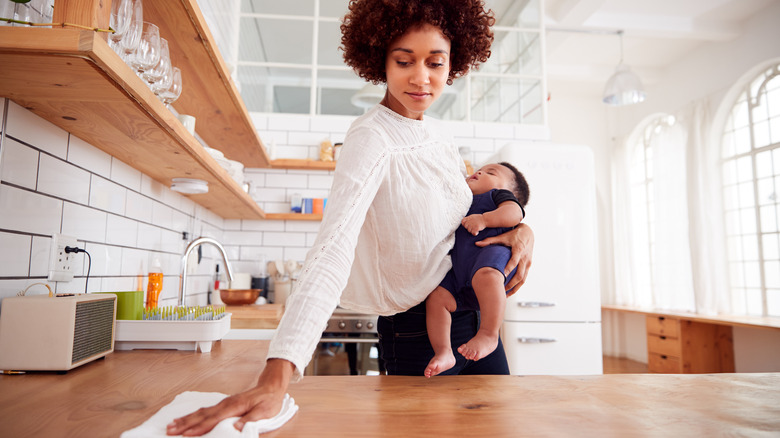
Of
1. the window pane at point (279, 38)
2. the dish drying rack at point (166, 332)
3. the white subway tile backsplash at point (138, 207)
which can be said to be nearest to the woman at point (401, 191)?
the dish drying rack at point (166, 332)

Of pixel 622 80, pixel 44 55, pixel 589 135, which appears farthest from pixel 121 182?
pixel 589 135

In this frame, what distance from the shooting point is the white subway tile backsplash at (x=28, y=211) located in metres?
0.99

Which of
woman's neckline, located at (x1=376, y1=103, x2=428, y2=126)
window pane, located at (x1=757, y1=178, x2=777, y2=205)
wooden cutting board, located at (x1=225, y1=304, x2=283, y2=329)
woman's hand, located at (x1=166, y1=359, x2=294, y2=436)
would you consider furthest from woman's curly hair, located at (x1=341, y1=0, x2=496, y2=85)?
window pane, located at (x1=757, y1=178, x2=777, y2=205)

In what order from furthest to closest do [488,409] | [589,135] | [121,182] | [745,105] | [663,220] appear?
[589,135] < [663,220] < [745,105] < [121,182] < [488,409]

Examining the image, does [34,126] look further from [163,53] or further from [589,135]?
[589,135]

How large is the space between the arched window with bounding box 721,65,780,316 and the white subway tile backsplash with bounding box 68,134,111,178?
5358 mm

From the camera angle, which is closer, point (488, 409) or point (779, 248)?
point (488, 409)

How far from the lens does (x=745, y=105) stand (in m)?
4.81

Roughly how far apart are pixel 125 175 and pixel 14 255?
588 mm

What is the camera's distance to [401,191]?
1.01 metres

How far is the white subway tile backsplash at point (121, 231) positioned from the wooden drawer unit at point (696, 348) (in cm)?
487

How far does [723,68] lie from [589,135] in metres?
1.97

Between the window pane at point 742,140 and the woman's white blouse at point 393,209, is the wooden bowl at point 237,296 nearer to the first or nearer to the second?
the woman's white blouse at point 393,209

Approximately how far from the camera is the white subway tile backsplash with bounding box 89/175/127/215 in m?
1.37
